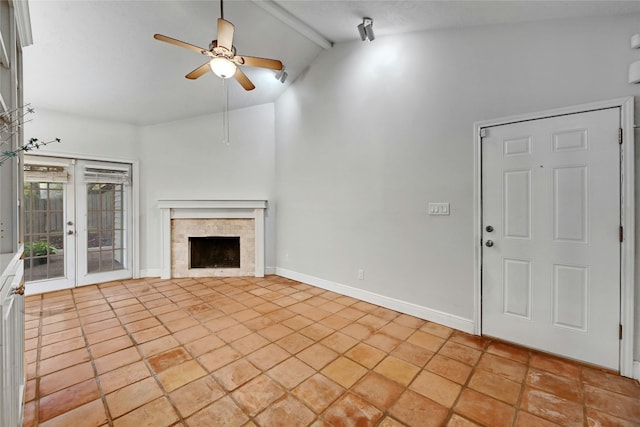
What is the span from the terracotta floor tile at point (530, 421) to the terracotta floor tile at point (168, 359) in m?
2.30

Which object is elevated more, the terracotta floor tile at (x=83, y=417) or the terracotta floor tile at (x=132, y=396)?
the terracotta floor tile at (x=132, y=396)

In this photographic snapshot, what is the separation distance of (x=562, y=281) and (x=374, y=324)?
165cm

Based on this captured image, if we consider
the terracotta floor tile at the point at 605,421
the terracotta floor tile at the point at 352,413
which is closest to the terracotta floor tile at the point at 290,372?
the terracotta floor tile at the point at 352,413

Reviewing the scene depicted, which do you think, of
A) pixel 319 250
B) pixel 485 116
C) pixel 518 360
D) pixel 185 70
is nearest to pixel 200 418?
pixel 518 360

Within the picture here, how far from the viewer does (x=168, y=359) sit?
87.7 inches

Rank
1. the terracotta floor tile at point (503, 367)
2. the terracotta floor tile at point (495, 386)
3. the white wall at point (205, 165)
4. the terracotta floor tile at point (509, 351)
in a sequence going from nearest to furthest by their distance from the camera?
the terracotta floor tile at point (495, 386), the terracotta floor tile at point (503, 367), the terracotta floor tile at point (509, 351), the white wall at point (205, 165)

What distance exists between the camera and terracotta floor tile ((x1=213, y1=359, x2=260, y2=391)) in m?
1.94

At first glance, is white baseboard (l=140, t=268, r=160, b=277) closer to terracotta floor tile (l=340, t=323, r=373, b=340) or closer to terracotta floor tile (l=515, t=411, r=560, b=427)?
terracotta floor tile (l=340, t=323, r=373, b=340)

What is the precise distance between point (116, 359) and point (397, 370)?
2.24m

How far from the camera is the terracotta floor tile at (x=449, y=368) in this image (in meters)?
2.01

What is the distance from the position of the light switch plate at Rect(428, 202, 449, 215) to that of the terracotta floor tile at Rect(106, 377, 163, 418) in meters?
2.75

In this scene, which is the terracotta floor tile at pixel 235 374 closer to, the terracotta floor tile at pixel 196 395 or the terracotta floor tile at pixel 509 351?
the terracotta floor tile at pixel 196 395

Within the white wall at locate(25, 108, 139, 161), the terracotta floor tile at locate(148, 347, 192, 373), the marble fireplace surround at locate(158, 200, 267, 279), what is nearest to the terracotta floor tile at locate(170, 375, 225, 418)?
the terracotta floor tile at locate(148, 347, 192, 373)

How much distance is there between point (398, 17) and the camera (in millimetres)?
2736
